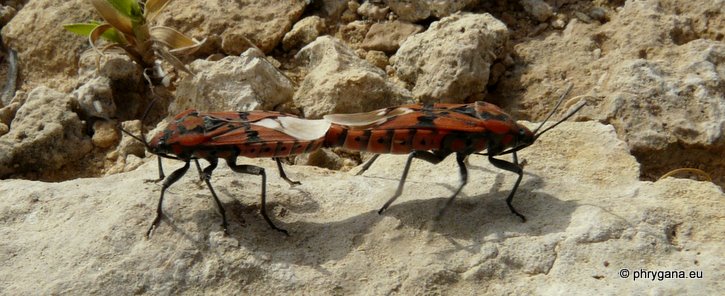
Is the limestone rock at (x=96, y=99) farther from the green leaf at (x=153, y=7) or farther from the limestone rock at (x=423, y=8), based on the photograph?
the limestone rock at (x=423, y=8)

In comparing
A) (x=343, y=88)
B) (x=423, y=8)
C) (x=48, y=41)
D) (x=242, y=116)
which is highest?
(x=242, y=116)

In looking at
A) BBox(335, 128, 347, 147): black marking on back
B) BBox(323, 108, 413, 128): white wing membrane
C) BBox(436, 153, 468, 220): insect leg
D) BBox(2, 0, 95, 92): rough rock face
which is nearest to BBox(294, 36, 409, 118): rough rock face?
BBox(323, 108, 413, 128): white wing membrane

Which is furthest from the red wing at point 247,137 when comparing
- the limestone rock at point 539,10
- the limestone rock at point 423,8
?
the limestone rock at point 539,10

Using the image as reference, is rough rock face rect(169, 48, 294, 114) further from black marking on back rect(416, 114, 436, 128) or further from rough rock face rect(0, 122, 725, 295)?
black marking on back rect(416, 114, 436, 128)

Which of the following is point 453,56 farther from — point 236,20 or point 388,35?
point 236,20

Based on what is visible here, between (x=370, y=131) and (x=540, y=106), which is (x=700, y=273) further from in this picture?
(x=540, y=106)

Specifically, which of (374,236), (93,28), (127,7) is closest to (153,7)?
(127,7)
